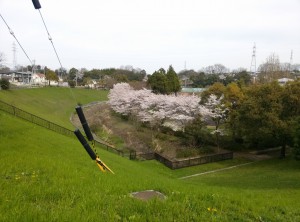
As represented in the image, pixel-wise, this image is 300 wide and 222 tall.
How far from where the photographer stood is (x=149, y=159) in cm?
2561

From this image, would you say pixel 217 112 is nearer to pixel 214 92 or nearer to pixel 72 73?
pixel 214 92

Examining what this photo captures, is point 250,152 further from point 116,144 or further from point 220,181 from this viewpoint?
point 116,144

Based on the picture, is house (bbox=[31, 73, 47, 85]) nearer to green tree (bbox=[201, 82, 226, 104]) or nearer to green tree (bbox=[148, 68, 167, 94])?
green tree (bbox=[148, 68, 167, 94])

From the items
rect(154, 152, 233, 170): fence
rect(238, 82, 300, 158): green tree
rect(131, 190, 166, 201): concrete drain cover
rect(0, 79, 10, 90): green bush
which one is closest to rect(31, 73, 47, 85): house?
rect(0, 79, 10, 90): green bush

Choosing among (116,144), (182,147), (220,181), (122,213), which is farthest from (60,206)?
(116,144)

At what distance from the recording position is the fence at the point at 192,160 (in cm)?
2300

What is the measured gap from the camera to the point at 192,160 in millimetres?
23859

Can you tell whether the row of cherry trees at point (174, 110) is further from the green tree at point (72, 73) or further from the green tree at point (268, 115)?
the green tree at point (72, 73)

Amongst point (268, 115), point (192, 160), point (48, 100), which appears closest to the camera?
point (268, 115)

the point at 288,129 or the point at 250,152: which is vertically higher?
the point at 288,129

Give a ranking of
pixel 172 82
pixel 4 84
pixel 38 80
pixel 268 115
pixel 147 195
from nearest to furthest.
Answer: pixel 147 195 → pixel 268 115 → pixel 4 84 → pixel 172 82 → pixel 38 80

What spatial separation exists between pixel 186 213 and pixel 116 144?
26.4m

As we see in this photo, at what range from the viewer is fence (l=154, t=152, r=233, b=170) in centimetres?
2300

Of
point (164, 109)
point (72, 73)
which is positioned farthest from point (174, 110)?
point (72, 73)
